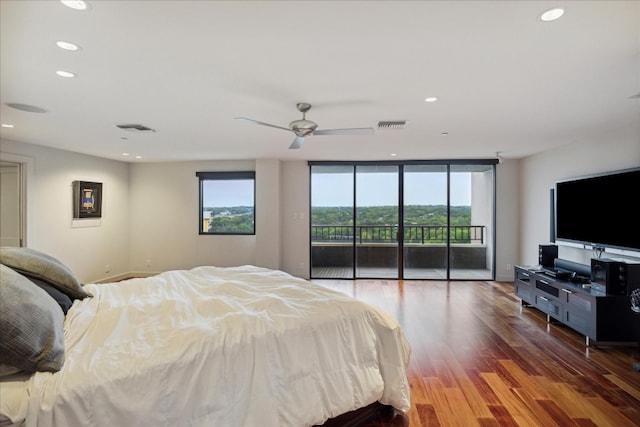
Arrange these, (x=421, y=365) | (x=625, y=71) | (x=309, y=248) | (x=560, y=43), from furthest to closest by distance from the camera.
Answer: (x=309, y=248) < (x=421, y=365) < (x=625, y=71) < (x=560, y=43)

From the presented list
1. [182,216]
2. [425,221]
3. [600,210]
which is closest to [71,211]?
[182,216]

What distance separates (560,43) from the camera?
192cm

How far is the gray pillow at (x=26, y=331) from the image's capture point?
1193mm

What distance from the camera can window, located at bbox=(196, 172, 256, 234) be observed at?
657 centimetres

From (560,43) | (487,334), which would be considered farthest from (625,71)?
(487,334)

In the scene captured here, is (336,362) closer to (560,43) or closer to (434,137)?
(560,43)

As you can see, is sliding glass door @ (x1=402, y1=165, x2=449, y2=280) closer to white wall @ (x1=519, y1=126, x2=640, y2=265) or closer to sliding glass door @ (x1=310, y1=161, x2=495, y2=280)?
sliding glass door @ (x1=310, y1=161, x2=495, y2=280)

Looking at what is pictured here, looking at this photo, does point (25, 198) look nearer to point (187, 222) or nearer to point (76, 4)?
point (187, 222)

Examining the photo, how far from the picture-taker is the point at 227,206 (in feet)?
21.8

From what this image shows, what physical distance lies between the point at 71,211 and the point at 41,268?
426cm

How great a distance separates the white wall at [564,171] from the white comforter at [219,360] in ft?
11.0

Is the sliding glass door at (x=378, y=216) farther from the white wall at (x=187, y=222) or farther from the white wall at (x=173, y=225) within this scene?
the white wall at (x=173, y=225)

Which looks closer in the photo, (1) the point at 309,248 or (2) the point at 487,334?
(2) the point at 487,334

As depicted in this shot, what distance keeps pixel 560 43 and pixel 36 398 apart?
3134 millimetres
